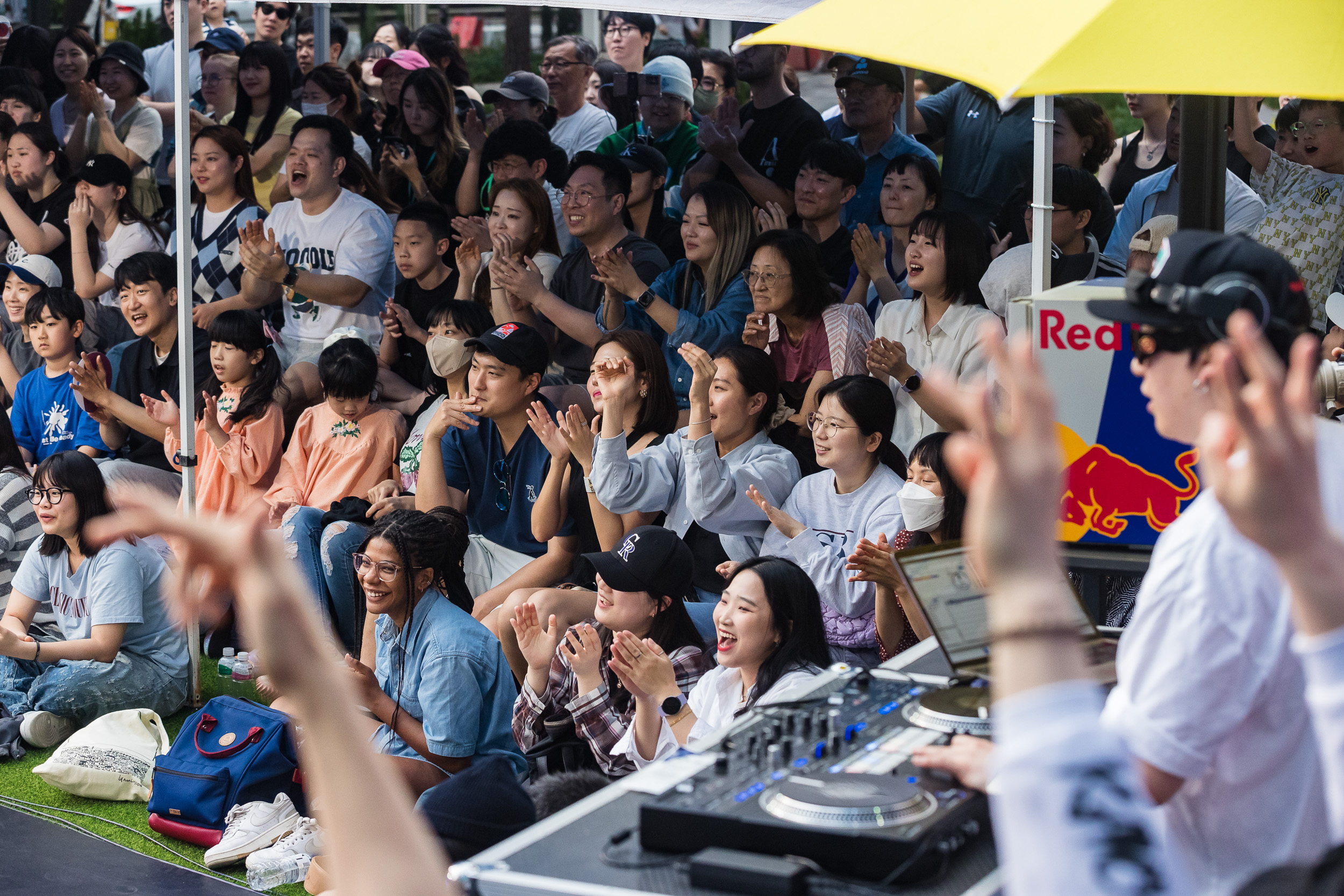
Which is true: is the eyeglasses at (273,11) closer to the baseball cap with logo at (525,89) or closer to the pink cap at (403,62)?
the pink cap at (403,62)

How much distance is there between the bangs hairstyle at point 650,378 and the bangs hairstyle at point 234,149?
8.84 feet

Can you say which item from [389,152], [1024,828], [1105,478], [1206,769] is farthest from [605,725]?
[389,152]

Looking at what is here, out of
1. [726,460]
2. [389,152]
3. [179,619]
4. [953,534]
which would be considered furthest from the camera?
[389,152]

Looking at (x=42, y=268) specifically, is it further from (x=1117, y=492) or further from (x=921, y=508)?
(x=1117, y=492)

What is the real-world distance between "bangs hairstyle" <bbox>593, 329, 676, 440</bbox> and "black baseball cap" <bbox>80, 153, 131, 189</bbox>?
340 centimetres

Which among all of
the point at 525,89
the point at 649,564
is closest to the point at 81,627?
the point at 649,564

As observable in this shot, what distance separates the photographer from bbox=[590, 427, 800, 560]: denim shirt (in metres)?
4.43

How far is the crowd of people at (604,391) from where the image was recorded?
1.60 meters

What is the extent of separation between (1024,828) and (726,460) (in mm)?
3581

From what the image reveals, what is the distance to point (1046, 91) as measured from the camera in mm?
2182

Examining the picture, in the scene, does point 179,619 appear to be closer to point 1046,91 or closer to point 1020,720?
point 1020,720

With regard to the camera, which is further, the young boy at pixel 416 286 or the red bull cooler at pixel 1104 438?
the young boy at pixel 416 286

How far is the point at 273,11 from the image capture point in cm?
1042

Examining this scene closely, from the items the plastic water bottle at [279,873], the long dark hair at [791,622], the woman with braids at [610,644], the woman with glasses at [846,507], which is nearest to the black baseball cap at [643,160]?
the woman with glasses at [846,507]
